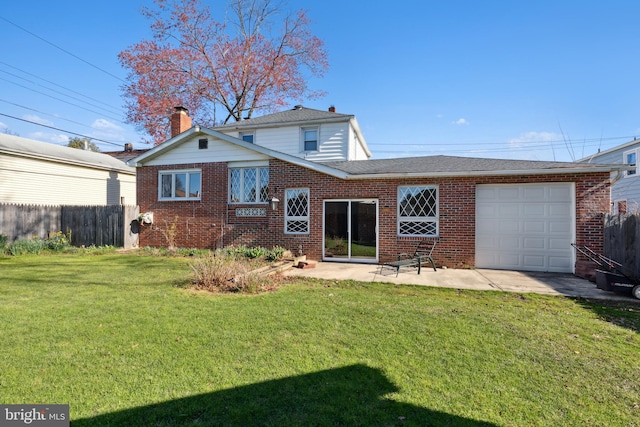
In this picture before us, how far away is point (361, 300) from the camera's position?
5.70 meters

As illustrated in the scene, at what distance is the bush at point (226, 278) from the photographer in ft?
20.6

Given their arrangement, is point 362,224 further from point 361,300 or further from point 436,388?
point 436,388

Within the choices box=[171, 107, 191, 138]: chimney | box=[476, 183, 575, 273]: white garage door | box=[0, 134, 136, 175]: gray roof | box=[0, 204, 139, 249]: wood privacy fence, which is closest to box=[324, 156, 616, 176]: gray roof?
box=[476, 183, 575, 273]: white garage door

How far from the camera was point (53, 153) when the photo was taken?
53.6 ft

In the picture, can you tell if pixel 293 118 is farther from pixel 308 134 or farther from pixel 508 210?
pixel 508 210

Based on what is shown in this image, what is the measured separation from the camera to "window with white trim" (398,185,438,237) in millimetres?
9578

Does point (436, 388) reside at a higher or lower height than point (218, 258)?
lower

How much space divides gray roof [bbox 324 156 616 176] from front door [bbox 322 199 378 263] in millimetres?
1211

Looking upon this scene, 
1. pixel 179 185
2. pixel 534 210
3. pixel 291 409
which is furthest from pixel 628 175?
pixel 179 185

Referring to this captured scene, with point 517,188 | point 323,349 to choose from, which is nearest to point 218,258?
point 323,349

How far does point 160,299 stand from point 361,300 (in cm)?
379

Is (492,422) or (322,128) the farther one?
(322,128)

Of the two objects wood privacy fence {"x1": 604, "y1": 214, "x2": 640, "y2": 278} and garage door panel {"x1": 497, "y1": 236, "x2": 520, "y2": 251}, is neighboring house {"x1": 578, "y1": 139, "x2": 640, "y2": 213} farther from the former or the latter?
garage door panel {"x1": 497, "y1": 236, "x2": 520, "y2": 251}

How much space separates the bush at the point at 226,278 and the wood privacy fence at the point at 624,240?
8.20 m
